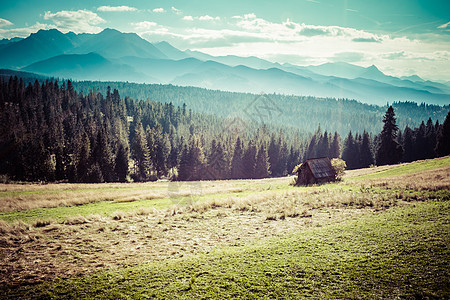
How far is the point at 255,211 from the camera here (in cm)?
2041

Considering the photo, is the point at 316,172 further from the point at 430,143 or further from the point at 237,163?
the point at 430,143

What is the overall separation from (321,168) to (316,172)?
5.42 feet

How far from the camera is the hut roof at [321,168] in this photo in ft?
129

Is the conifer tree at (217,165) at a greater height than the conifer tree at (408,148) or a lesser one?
lesser

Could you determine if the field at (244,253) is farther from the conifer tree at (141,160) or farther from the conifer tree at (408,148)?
the conifer tree at (408,148)

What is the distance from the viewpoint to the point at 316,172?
39594mm

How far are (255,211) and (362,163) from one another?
3157 inches

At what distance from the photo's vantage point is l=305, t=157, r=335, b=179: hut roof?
3938 cm

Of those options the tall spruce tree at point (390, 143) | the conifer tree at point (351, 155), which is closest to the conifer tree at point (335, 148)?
the conifer tree at point (351, 155)

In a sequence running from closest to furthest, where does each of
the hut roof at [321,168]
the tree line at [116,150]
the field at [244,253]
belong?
the field at [244,253] → the hut roof at [321,168] → the tree line at [116,150]

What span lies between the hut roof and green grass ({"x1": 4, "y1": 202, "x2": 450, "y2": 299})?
2751cm

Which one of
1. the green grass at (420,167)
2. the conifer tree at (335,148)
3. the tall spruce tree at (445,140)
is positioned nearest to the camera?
the green grass at (420,167)

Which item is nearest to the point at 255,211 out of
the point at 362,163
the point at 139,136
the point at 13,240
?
the point at 13,240

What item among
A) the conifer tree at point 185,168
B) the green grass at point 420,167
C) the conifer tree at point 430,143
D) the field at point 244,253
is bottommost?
the conifer tree at point 185,168
